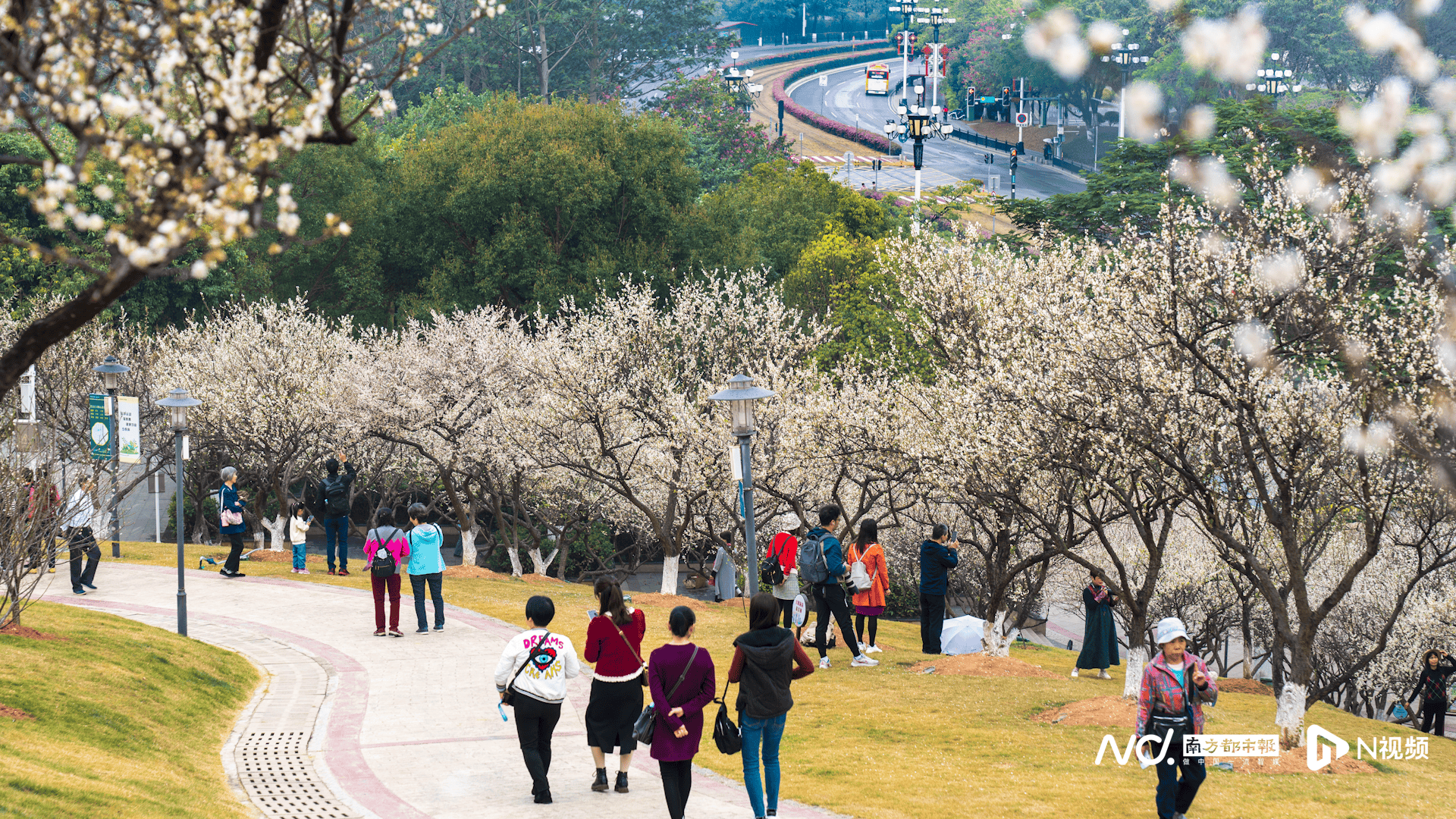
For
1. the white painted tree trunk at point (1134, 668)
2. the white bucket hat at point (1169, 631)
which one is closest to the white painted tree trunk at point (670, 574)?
the white painted tree trunk at point (1134, 668)

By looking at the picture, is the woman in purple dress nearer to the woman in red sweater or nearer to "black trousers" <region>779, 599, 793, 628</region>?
the woman in red sweater

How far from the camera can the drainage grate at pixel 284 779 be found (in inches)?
415

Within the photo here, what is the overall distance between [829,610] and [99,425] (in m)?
14.4

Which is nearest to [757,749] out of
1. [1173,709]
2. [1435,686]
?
[1173,709]

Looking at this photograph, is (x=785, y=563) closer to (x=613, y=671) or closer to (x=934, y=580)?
(x=934, y=580)

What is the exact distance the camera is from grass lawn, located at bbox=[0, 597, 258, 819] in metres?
9.20

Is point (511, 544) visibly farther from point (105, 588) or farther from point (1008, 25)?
point (1008, 25)

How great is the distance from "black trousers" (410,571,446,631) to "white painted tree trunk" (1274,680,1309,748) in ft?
37.4

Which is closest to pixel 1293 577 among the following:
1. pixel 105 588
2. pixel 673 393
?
pixel 673 393

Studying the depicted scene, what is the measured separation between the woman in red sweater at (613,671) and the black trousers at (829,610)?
226 inches

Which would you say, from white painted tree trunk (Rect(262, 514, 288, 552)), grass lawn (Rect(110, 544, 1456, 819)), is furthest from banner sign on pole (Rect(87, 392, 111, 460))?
grass lawn (Rect(110, 544, 1456, 819))

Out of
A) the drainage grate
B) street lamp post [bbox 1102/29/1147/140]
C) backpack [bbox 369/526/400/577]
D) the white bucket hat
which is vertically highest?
street lamp post [bbox 1102/29/1147/140]

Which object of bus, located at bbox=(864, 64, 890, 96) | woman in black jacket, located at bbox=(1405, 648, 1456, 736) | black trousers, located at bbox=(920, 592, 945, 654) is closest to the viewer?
black trousers, located at bbox=(920, 592, 945, 654)

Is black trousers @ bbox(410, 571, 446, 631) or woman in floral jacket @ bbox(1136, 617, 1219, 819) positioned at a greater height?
woman in floral jacket @ bbox(1136, 617, 1219, 819)
